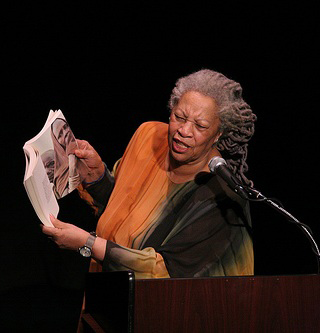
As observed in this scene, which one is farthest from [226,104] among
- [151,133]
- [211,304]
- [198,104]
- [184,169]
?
[211,304]

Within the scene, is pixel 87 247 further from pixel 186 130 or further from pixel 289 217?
pixel 289 217

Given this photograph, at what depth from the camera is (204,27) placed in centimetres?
301

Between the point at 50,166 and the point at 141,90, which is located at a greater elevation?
the point at 141,90

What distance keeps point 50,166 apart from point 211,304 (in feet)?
2.22

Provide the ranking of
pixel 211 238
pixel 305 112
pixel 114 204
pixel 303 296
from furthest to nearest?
pixel 305 112
pixel 114 204
pixel 211 238
pixel 303 296

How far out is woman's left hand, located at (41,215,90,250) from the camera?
184 cm

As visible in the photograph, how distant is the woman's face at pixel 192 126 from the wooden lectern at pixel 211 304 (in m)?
0.57

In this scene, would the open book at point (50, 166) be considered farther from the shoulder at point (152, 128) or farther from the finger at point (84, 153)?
the shoulder at point (152, 128)

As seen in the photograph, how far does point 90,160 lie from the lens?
228 cm

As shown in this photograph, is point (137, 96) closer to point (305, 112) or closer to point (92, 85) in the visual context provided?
point (92, 85)

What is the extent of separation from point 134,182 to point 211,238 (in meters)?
0.38

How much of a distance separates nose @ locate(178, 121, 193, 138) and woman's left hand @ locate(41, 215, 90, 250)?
1.49ft

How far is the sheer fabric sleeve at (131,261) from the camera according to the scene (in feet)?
6.23

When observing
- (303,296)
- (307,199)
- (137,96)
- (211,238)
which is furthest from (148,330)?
(137,96)
